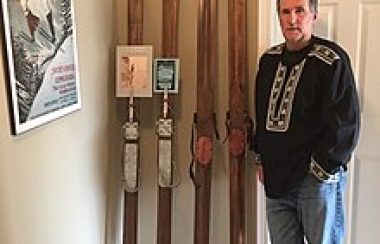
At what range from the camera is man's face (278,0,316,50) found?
2.08 meters

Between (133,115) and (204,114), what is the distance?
Result: 0.33 meters

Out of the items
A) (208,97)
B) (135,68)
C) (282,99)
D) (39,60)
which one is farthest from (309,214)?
(39,60)

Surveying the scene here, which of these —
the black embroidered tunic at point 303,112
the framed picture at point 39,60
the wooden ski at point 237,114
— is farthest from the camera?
the wooden ski at point 237,114

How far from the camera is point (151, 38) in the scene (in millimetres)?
2553

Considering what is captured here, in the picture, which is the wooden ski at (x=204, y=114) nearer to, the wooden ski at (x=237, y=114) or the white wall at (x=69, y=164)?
the wooden ski at (x=237, y=114)

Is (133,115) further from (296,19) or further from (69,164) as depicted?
(296,19)

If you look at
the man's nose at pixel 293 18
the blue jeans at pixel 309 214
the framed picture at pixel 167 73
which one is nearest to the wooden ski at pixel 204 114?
the framed picture at pixel 167 73

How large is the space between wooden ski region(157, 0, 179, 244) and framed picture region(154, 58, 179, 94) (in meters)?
0.04

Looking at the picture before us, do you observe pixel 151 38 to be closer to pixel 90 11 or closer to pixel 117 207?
pixel 90 11

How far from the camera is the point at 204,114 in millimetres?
2502

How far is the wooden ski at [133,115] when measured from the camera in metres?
2.50

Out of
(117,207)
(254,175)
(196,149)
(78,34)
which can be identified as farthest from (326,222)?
(78,34)

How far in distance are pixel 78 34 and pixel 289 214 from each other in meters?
1.13

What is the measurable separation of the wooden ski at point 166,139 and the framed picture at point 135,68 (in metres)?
0.09
